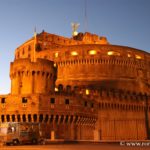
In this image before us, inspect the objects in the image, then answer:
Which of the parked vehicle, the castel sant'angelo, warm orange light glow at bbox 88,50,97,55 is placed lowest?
the parked vehicle

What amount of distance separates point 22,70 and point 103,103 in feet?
50.8

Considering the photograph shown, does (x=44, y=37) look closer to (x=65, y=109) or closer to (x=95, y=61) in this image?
(x=95, y=61)

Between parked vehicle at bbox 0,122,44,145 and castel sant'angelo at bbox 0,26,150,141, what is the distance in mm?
8288

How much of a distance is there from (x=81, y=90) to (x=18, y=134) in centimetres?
3100

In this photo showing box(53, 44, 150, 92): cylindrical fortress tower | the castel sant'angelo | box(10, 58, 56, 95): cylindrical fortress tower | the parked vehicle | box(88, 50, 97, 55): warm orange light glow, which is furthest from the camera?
box(88, 50, 97, 55): warm orange light glow

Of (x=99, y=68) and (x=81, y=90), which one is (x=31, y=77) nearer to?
(x=81, y=90)

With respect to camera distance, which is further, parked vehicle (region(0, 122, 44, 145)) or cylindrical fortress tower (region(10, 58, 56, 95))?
cylindrical fortress tower (region(10, 58, 56, 95))

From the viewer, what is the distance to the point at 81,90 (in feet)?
191

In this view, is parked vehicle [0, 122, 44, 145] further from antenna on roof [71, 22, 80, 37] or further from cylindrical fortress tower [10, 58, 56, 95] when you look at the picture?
antenna on roof [71, 22, 80, 37]

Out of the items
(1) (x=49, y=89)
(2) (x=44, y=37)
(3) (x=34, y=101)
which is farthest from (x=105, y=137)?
(2) (x=44, y=37)

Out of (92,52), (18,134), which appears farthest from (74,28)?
(18,134)

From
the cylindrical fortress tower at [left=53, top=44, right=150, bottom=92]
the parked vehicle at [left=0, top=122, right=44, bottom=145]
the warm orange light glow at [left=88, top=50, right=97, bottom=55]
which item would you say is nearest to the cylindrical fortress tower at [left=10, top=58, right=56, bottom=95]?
the cylindrical fortress tower at [left=53, top=44, right=150, bottom=92]

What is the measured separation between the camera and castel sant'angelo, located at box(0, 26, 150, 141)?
Answer: 4141 cm

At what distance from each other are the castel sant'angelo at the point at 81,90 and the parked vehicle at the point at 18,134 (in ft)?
27.2
